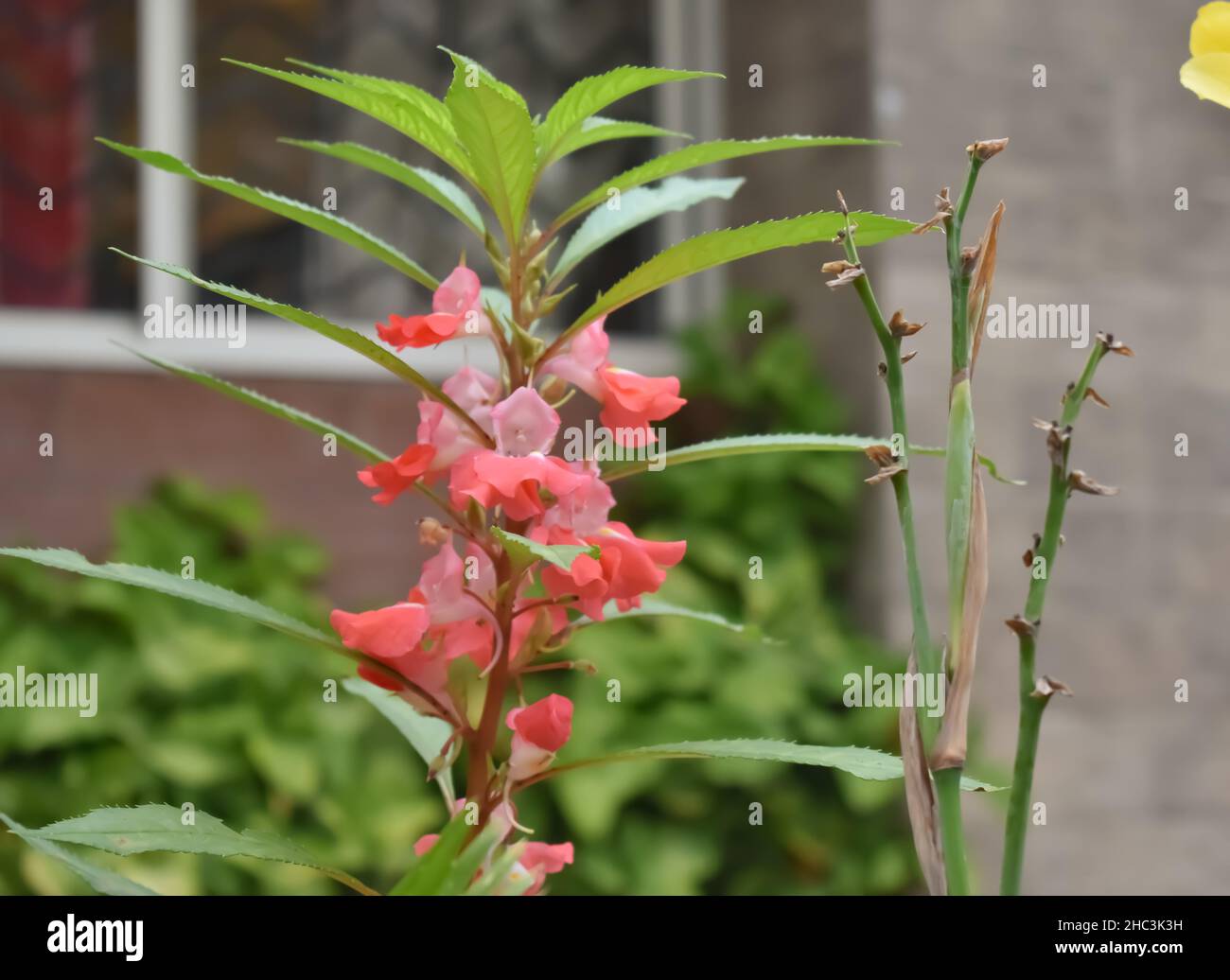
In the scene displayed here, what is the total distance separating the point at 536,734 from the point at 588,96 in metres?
0.25

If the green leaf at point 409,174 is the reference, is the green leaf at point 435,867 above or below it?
below

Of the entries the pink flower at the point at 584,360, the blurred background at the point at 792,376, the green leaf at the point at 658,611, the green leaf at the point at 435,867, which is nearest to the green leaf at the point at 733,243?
the pink flower at the point at 584,360

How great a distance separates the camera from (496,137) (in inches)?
A: 18.3

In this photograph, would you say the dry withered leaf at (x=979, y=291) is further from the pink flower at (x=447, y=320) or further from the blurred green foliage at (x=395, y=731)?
the blurred green foliage at (x=395, y=731)

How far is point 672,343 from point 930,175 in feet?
2.42

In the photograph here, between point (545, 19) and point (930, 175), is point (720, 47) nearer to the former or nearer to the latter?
point (545, 19)

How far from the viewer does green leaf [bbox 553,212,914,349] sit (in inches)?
17.6

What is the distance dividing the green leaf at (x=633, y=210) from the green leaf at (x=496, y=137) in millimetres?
49

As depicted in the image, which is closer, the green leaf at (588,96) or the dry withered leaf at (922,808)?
the dry withered leaf at (922,808)

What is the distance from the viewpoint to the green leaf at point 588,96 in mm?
472

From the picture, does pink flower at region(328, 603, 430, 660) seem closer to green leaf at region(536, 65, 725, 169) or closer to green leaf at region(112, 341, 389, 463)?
green leaf at region(112, 341, 389, 463)

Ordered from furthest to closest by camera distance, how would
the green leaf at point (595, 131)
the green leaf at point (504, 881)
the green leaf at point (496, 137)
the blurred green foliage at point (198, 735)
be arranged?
1. the blurred green foliage at point (198, 735)
2. the green leaf at point (595, 131)
3. the green leaf at point (496, 137)
4. the green leaf at point (504, 881)

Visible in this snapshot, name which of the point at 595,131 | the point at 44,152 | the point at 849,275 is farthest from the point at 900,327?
the point at 44,152

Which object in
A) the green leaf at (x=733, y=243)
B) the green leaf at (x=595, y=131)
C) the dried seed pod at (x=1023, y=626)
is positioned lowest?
the dried seed pod at (x=1023, y=626)
